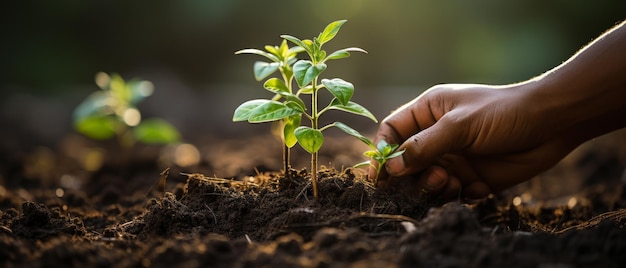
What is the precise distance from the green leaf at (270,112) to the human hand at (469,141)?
0.52 m

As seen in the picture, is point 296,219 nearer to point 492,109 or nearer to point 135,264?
point 135,264

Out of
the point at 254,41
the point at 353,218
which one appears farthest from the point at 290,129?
the point at 254,41

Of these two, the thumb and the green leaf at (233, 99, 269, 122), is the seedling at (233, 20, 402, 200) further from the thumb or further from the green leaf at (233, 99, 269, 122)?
the thumb

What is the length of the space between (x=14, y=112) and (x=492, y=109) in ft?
18.7

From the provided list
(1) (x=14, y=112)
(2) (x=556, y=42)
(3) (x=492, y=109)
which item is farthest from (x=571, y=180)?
(2) (x=556, y=42)

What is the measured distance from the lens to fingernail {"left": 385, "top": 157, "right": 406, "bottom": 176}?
7.66 feet

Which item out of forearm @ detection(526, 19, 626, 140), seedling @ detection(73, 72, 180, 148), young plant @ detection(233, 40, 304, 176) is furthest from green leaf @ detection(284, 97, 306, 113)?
seedling @ detection(73, 72, 180, 148)

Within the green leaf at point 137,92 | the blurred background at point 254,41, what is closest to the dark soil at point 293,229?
the green leaf at point 137,92

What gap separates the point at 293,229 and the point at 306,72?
1.69 feet

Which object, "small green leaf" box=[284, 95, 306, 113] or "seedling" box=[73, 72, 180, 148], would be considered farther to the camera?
"seedling" box=[73, 72, 180, 148]

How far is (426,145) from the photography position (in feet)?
7.63

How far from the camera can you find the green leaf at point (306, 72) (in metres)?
1.97

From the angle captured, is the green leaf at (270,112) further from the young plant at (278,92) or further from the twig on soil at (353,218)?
the twig on soil at (353,218)

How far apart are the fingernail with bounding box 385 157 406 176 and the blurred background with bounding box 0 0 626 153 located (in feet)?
16.8
